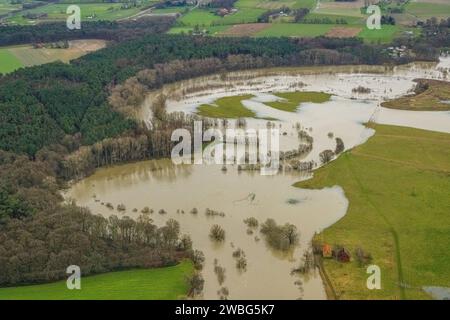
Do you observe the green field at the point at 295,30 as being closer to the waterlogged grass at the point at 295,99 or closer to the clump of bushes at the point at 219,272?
the waterlogged grass at the point at 295,99

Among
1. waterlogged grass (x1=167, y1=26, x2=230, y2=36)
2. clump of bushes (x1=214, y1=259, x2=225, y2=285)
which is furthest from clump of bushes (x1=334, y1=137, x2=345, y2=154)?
waterlogged grass (x1=167, y1=26, x2=230, y2=36)

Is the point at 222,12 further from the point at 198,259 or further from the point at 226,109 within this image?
the point at 198,259

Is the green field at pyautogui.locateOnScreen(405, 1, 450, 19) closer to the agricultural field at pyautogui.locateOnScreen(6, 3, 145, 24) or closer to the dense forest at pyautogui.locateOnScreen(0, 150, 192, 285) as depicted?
the agricultural field at pyautogui.locateOnScreen(6, 3, 145, 24)

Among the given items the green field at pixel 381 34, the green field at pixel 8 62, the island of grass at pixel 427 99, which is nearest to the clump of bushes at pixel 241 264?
the island of grass at pixel 427 99

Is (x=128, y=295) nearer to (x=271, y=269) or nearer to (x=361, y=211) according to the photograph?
(x=271, y=269)
